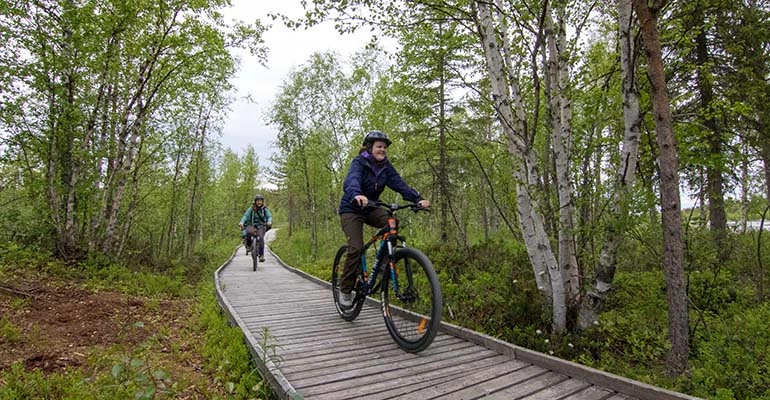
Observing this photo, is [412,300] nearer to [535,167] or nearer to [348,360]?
[348,360]

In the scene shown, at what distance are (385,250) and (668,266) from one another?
2.63m

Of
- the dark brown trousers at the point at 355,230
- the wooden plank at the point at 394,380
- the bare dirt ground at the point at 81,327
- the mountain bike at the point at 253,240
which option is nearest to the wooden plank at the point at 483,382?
the wooden plank at the point at 394,380

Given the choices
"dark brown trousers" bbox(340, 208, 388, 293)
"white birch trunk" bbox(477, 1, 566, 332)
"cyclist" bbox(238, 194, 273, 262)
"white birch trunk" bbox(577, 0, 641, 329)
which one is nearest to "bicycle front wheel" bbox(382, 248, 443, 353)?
"dark brown trousers" bbox(340, 208, 388, 293)

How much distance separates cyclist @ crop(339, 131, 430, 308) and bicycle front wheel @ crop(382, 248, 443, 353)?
23.9 inches

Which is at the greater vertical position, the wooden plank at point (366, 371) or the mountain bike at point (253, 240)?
the mountain bike at point (253, 240)

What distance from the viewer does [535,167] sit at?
15.1ft

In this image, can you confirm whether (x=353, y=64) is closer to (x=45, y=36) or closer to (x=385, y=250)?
(x=45, y=36)

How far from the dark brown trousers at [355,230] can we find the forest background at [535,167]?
163 centimetres

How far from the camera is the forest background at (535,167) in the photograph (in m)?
3.69

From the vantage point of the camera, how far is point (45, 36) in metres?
7.67

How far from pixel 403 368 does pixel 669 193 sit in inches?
109

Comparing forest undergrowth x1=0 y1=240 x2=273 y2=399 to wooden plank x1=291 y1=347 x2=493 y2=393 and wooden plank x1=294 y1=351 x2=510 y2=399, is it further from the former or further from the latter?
wooden plank x1=294 y1=351 x2=510 y2=399

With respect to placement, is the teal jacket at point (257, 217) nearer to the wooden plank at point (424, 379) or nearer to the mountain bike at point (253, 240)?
the mountain bike at point (253, 240)

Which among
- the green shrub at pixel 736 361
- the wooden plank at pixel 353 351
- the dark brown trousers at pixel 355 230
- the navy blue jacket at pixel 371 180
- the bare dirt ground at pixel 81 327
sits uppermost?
the navy blue jacket at pixel 371 180
